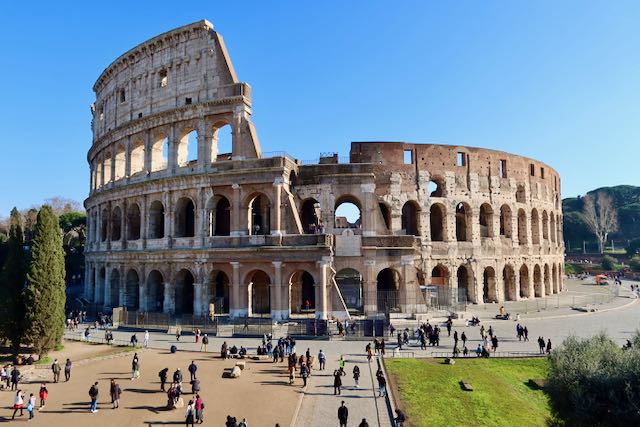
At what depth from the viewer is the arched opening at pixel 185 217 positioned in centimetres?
3167

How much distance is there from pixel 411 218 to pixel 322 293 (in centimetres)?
1339

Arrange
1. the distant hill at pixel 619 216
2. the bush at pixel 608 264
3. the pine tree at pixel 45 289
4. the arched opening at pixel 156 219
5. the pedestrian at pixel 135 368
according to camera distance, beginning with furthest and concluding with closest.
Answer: the distant hill at pixel 619 216, the bush at pixel 608 264, the arched opening at pixel 156 219, the pine tree at pixel 45 289, the pedestrian at pixel 135 368

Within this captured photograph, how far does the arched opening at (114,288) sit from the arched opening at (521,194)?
36.9m

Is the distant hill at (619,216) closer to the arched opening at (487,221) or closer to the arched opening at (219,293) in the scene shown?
the arched opening at (487,221)

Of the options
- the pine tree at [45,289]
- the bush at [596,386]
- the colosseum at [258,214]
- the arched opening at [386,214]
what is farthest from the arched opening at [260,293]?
the bush at [596,386]

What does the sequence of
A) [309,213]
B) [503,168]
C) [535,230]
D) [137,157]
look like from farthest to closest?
1. [535,230]
2. [503,168]
3. [137,157]
4. [309,213]

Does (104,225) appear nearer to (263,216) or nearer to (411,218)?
(263,216)

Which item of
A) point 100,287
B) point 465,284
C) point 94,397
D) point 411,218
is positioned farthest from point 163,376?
point 465,284

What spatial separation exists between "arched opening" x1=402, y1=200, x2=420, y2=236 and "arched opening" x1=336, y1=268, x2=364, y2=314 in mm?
6083

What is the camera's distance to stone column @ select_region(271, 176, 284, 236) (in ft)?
92.6

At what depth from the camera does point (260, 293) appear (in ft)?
105

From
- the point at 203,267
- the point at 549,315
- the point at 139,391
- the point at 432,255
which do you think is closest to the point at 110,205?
the point at 203,267

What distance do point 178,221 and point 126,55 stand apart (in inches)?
614

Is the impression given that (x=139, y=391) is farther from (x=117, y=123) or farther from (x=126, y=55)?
(x=126, y=55)
